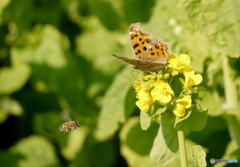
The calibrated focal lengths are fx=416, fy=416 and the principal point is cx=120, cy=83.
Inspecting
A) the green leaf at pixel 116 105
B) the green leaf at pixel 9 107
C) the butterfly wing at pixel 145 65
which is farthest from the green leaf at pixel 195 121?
the green leaf at pixel 9 107

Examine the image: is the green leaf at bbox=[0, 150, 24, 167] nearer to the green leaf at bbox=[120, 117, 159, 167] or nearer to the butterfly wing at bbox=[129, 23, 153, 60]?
the green leaf at bbox=[120, 117, 159, 167]

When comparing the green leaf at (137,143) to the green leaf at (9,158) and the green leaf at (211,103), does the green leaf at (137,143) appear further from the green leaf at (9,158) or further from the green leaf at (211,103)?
the green leaf at (9,158)

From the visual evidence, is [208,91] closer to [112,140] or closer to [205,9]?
[205,9]

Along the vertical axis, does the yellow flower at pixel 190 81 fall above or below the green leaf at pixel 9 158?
above

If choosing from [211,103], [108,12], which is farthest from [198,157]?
[108,12]

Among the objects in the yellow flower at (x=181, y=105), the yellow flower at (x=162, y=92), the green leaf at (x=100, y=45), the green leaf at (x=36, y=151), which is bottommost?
the green leaf at (x=36, y=151)

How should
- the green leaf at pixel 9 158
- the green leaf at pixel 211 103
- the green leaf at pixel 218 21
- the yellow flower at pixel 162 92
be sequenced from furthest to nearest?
the green leaf at pixel 9 158
the green leaf at pixel 211 103
the green leaf at pixel 218 21
the yellow flower at pixel 162 92

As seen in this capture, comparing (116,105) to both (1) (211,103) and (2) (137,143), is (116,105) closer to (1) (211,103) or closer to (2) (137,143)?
(2) (137,143)

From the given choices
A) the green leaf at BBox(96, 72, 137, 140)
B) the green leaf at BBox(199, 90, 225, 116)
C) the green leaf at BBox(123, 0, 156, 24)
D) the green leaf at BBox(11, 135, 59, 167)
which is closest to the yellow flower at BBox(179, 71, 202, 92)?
the green leaf at BBox(199, 90, 225, 116)
